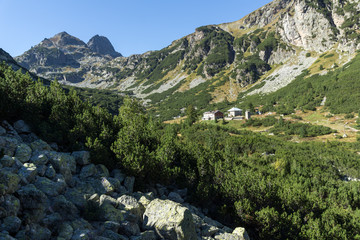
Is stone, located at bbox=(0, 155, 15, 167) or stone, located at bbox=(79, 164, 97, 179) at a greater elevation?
stone, located at bbox=(0, 155, 15, 167)

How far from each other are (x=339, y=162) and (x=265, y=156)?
50.0 ft

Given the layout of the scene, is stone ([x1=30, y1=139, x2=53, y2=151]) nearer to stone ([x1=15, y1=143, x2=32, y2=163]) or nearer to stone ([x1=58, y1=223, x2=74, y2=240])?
stone ([x1=15, y1=143, x2=32, y2=163])

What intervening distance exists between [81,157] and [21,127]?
690 centimetres

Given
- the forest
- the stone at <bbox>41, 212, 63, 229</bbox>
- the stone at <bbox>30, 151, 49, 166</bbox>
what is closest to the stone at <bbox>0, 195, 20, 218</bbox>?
the stone at <bbox>41, 212, 63, 229</bbox>

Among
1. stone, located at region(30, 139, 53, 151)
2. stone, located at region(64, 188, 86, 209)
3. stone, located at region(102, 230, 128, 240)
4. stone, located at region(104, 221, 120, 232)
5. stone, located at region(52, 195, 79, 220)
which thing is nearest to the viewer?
stone, located at region(102, 230, 128, 240)

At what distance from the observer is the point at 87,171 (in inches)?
656

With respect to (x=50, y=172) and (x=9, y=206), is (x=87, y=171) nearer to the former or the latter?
(x=50, y=172)

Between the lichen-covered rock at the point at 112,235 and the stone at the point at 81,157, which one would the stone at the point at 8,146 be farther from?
the lichen-covered rock at the point at 112,235

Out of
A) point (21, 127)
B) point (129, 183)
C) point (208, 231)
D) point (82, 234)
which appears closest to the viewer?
point (82, 234)

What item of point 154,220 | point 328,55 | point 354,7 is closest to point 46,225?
point 154,220

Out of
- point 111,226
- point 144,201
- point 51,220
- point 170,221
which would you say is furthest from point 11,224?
point 144,201

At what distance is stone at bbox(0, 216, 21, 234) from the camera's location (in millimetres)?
8328

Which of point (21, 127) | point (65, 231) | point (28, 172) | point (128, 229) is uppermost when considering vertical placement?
point (21, 127)

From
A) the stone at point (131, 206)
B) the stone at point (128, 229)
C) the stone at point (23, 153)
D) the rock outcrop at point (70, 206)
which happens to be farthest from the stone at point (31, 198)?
the stone at point (131, 206)
